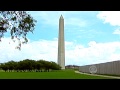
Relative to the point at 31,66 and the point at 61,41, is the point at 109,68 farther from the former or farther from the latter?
the point at 31,66

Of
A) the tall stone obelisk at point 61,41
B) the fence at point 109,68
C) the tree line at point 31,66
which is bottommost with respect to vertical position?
the fence at point 109,68

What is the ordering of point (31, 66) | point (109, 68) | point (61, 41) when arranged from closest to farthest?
point (109, 68)
point (61, 41)
point (31, 66)

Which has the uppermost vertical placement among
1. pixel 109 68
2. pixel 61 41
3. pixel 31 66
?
pixel 61 41

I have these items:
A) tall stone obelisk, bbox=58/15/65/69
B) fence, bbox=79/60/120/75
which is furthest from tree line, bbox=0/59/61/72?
fence, bbox=79/60/120/75

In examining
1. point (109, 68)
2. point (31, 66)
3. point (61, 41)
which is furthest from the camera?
point (31, 66)

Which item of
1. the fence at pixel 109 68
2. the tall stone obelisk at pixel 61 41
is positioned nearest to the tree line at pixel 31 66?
the tall stone obelisk at pixel 61 41

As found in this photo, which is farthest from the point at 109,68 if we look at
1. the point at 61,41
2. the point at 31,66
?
the point at 31,66

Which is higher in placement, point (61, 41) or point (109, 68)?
point (61, 41)

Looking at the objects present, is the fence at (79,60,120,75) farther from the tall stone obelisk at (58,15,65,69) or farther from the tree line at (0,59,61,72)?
the tree line at (0,59,61,72)

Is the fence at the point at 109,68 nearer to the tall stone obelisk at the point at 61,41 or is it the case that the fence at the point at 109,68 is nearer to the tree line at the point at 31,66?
the tall stone obelisk at the point at 61,41

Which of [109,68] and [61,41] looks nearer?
[109,68]
